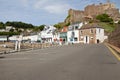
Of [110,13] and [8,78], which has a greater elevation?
[110,13]

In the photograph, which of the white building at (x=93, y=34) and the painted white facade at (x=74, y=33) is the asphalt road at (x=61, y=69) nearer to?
the white building at (x=93, y=34)

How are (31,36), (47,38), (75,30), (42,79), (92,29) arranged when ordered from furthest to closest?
(31,36) → (47,38) → (75,30) → (92,29) → (42,79)

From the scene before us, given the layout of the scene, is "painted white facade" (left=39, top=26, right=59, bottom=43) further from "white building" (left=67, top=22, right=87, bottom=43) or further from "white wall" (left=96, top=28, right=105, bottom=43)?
"white wall" (left=96, top=28, right=105, bottom=43)

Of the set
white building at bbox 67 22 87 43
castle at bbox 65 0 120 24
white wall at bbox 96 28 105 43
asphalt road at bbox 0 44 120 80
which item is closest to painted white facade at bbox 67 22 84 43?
white building at bbox 67 22 87 43

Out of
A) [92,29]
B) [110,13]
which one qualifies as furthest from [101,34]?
[110,13]

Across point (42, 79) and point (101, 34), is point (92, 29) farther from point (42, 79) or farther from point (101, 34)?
point (42, 79)

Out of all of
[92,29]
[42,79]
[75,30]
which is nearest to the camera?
[42,79]

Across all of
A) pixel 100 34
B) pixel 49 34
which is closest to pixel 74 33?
pixel 100 34

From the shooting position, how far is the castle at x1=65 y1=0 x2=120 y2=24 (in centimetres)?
15612

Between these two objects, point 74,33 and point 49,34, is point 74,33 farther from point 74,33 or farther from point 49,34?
point 49,34

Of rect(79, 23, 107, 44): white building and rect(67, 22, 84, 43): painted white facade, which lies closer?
rect(79, 23, 107, 44): white building

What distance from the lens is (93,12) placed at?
163 metres

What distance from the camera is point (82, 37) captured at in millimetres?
108688

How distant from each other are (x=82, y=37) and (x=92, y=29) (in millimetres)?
6969
